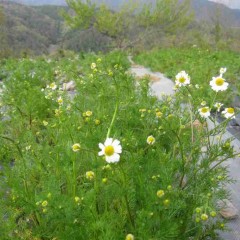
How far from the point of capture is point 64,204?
1.63 meters

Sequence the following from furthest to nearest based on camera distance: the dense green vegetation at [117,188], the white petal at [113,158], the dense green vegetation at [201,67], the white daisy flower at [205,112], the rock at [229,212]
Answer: the dense green vegetation at [201,67], the rock at [229,212], the white daisy flower at [205,112], the dense green vegetation at [117,188], the white petal at [113,158]

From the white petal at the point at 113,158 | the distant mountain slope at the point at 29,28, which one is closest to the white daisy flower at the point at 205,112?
the white petal at the point at 113,158

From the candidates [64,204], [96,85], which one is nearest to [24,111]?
[96,85]

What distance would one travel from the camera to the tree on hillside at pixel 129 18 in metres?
20.2

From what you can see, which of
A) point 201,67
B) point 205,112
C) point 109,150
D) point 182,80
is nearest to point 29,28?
point 201,67

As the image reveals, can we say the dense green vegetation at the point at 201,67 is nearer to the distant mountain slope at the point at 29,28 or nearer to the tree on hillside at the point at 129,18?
the tree on hillside at the point at 129,18

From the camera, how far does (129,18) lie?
21328 millimetres

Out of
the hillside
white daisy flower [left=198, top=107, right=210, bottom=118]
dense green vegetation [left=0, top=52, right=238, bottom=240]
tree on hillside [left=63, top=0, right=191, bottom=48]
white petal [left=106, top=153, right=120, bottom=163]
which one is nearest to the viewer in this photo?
white petal [left=106, top=153, right=120, bottom=163]

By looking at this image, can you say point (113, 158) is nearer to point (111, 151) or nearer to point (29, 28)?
point (111, 151)

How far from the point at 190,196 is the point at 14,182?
0.94 meters

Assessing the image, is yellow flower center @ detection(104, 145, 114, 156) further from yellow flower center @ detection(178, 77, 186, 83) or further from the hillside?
the hillside

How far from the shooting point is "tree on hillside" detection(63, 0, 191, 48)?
2019cm

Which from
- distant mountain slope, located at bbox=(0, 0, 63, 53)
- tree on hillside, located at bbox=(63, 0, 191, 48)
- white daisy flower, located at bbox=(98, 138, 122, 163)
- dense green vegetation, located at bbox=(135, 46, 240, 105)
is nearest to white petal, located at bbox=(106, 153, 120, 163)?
white daisy flower, located at bbox=(98, 138, 122, 163)

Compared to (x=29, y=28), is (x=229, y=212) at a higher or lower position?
higher
